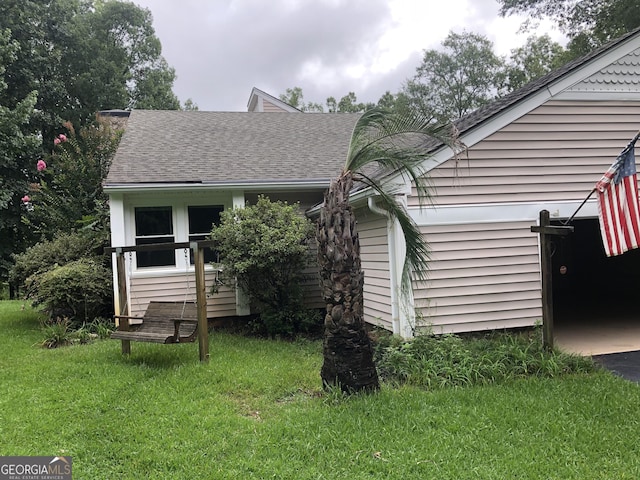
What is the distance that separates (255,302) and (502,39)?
3245cm

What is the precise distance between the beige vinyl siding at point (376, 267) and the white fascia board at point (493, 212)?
0.69 meters

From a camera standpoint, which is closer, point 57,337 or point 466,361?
point 466,361

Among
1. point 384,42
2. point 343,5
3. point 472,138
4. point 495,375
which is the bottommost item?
point 495,375

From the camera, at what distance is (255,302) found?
8680 mm

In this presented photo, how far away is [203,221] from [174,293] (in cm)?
158

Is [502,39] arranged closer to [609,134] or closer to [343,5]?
[343,5]

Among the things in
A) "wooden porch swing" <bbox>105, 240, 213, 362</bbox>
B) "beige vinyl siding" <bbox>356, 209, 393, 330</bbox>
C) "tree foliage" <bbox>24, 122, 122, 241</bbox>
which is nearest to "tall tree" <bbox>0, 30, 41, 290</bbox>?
"tree foliage" <bbox>24, 122, 122, 241</bbox>

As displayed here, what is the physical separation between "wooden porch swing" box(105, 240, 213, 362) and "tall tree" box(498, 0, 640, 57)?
54.9ft

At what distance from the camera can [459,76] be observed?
3422 centimetres

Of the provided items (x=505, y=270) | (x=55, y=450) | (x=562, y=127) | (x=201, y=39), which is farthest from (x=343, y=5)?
(x=55, y=450)

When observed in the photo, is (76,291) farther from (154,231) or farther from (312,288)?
(312,288)

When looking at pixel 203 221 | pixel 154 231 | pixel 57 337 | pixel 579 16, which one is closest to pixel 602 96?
pixel 203 221

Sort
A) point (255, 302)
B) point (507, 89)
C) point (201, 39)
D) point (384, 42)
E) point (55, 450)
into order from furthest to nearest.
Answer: point (507, 89)
point (384, 42)
point (201, 39)
point (255, 302)
point (55, 450)
